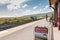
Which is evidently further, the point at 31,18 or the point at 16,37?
the point at 31,18

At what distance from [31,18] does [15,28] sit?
1.27 ft

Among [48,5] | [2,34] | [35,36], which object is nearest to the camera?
[35,36]

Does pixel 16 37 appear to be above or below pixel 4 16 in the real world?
below

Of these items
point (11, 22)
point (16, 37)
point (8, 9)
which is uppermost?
point (8, 9)

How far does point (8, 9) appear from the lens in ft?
10.5

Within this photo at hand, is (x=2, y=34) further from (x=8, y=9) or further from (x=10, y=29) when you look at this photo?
(x=8, y=9)

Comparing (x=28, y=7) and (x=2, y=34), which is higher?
(x=28, y=7)

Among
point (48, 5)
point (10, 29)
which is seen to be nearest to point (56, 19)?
point (48, 5)

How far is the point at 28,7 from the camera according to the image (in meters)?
3.27

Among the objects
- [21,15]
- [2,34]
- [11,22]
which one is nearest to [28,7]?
[21,15]

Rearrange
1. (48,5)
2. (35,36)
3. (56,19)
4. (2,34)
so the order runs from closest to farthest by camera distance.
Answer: (35,36) → (2,34) → (48,5) → (56,19)

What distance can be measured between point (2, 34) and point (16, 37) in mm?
267

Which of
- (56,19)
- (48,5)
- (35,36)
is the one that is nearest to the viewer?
(35,36)

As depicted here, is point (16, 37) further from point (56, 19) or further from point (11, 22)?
point (56, 19)
